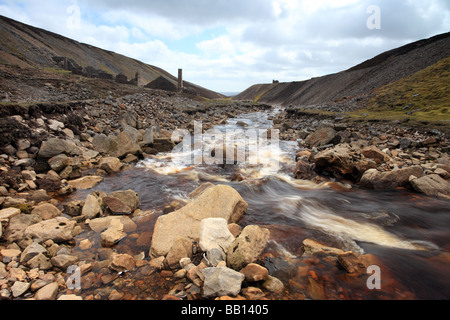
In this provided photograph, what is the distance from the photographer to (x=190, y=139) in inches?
635

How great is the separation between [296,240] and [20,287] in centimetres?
451

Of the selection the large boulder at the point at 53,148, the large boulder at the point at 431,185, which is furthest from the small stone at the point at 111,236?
the large boulder at the point at 431,185

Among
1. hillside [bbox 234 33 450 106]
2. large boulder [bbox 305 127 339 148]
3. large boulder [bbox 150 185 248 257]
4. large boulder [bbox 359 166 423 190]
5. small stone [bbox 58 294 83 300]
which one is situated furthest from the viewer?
hillside [bbox 234 33 450 106]

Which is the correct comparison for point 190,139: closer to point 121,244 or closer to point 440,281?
point 121,244

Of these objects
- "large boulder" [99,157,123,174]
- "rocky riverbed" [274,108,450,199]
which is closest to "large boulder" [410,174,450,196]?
"rocky riverbed" [274,108,450,199]

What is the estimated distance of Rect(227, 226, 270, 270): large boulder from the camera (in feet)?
11.3

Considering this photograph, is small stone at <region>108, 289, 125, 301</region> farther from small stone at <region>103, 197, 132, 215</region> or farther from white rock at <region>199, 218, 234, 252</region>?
small stone at <region>103, 197, 132, 215</region>

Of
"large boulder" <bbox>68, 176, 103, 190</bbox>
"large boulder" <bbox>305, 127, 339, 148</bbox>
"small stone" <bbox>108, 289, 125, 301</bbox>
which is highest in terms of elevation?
"large boulder" <bbox>305, 127, 339, 148</bbox>

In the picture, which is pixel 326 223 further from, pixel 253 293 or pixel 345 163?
pixel 345 163

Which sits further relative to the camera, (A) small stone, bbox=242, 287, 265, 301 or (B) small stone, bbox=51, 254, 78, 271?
(B) small stone, bbox=51, 254, 78, 271

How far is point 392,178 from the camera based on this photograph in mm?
7605

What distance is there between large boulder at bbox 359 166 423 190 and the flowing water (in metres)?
0.28

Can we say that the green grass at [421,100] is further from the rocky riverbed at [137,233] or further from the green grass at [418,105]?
the rocky riverbed at [137,233]
